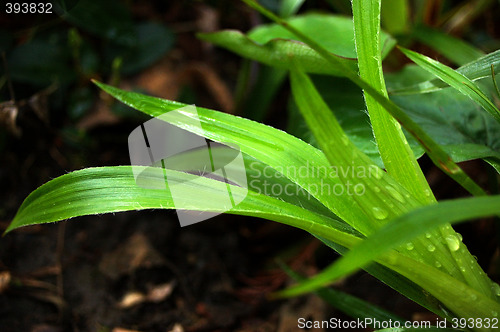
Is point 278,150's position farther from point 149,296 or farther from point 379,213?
point 149,296

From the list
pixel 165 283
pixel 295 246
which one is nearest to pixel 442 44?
pixel 295 246

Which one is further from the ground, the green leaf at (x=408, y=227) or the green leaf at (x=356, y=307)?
the green leaf at (x=408, y=227)

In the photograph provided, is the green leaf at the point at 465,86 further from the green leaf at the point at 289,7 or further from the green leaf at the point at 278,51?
the green leaf at the point at 289,7

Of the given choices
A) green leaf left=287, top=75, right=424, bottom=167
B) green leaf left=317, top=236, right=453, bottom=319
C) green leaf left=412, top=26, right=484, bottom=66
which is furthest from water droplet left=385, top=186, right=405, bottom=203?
green leaf left=412, top=26, right=484, bottom=66

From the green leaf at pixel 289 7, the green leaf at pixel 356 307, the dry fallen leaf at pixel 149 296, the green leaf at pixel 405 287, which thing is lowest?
the dry fallen leaf at pixel 149 296

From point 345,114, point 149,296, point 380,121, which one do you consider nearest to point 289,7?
point 345,114

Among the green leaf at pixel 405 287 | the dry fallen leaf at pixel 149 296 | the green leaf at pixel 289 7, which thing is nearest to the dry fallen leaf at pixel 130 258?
the dry fallen leaf at pixel 149 296
